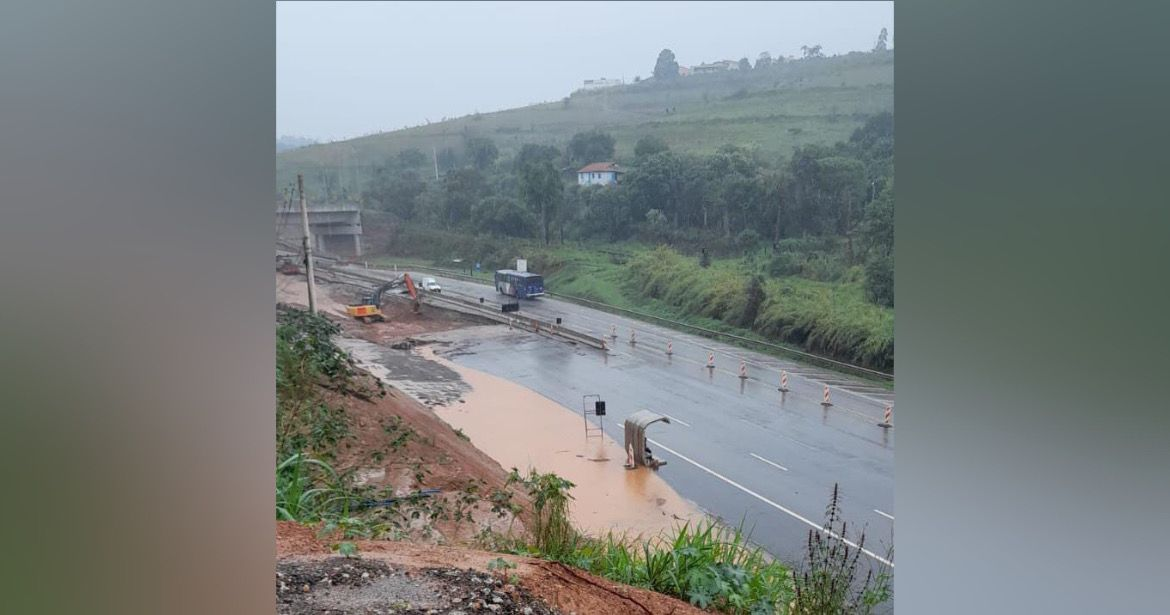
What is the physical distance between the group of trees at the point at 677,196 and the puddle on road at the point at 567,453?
92 centimetres

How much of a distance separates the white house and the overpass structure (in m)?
1.29

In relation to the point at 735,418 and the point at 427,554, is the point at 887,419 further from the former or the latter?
the point at 427,554

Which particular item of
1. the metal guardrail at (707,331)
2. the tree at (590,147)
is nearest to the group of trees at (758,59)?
the tree at (590,147)

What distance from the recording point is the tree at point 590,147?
519 centimetres

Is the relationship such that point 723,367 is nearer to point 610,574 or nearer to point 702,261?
point 702,261

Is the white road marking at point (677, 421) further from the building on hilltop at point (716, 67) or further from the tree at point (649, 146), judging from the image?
the building on hilltop at point (716, 67)

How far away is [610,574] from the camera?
3324 mm

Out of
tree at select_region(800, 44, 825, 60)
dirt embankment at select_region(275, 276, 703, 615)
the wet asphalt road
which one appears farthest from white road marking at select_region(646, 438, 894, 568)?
tree at select_region(800, 44, 825, 60)

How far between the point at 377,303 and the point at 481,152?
1031 millimetres
